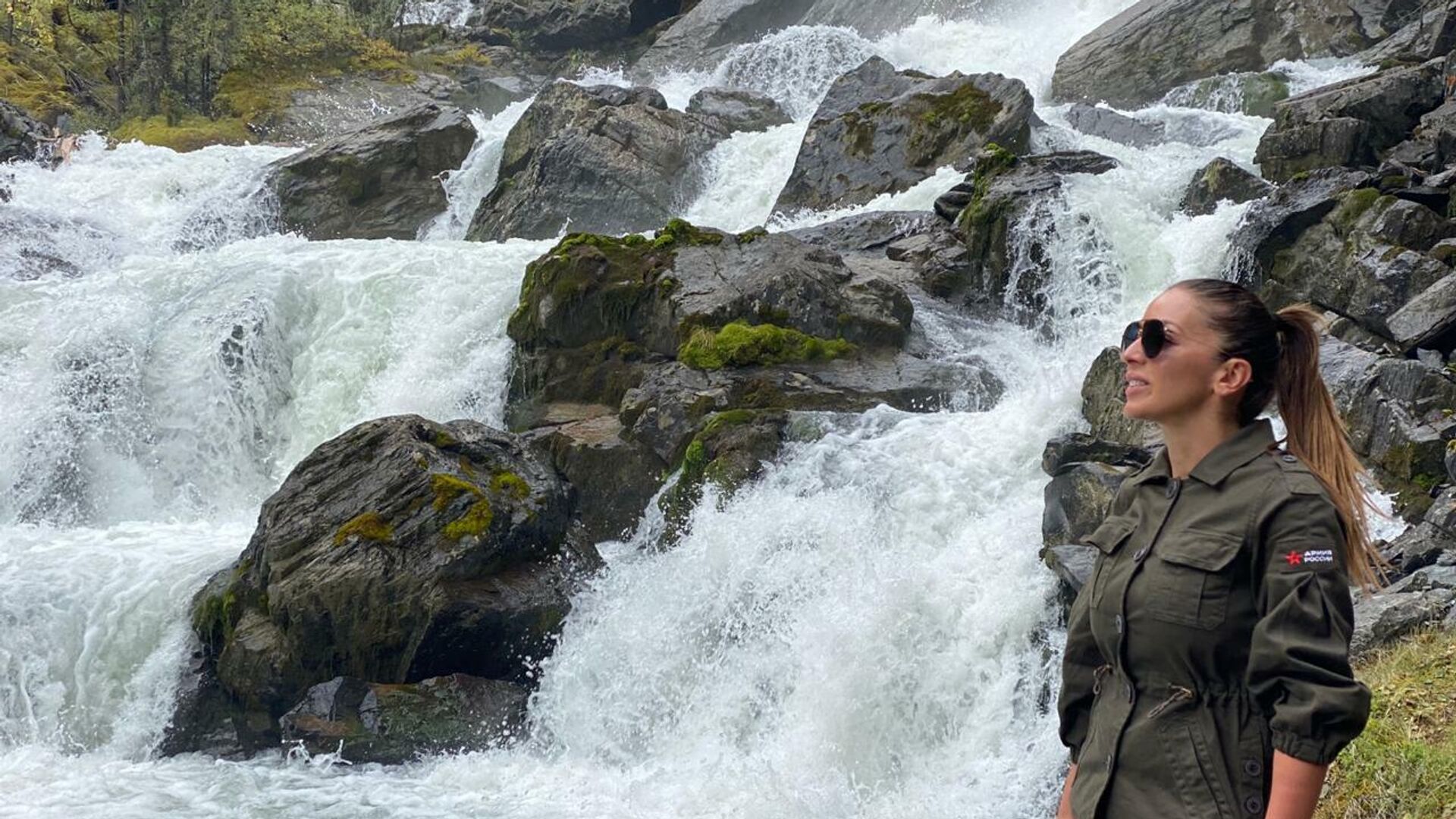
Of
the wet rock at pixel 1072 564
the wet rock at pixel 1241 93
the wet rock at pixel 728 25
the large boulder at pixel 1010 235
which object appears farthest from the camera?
the wet rock at pixel 728 25

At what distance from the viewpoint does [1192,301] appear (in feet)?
9.80

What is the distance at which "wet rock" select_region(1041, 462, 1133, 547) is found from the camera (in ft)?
33.8

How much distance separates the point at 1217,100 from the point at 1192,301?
23065mm

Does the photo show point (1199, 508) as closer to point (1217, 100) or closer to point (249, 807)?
point (249, 807)

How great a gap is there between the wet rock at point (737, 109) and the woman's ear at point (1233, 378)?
83.2ft

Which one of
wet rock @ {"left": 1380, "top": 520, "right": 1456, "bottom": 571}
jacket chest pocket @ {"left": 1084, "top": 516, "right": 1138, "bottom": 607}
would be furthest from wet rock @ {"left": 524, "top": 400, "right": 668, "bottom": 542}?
jacket chest pocket @ {"left": 1084, "top": 516, "right": 1138, "bottom": 607}

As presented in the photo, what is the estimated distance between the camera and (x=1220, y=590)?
2.64 m

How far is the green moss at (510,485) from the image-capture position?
42.0 ft

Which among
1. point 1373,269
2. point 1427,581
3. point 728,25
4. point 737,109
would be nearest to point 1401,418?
point 1427,581

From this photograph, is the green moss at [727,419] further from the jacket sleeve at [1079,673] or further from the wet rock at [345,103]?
the wet rock at [345,103]

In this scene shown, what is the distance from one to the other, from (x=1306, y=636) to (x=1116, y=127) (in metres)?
21.2

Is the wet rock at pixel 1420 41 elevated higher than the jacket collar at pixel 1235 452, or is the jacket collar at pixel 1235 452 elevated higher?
the jacket collar at pixel 1235 452

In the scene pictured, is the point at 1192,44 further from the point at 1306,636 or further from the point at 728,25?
the point at 1306,636

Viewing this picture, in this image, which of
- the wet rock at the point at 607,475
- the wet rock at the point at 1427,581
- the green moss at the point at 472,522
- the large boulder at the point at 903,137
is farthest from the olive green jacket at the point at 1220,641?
the large boulder at the point at 903,137
